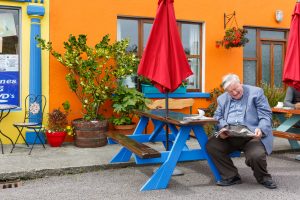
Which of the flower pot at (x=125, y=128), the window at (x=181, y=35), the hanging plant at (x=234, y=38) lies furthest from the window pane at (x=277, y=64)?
the flower pot at (x=125, y=128)

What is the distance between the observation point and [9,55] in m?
7.34

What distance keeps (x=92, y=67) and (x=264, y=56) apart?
4.97 metres

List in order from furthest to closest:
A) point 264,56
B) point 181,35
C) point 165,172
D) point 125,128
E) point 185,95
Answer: point 264,56
point 181,35
point 185,95
point 125,128
point 165,172

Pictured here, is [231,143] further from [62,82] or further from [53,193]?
[62,82]

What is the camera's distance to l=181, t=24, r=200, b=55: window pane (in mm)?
8914

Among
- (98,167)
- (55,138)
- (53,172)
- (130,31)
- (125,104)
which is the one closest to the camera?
(53,172)

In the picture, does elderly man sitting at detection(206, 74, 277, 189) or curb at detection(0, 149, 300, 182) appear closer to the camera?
elderly man sitting at detection(206, 74, 277, 189)

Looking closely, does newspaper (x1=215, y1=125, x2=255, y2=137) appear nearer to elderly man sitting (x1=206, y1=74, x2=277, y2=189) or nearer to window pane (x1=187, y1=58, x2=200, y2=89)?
elderly man sitting (x1=206, y1=74, x2=277, y2=189)

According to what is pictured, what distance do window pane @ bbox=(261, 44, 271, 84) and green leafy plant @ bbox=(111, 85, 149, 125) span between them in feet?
12.8

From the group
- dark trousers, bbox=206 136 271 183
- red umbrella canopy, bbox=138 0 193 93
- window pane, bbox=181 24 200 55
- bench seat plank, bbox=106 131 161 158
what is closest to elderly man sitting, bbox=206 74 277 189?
dark trousers, bbox=206 136 271 183

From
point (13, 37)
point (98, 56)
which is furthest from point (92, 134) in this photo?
point (13, 37)

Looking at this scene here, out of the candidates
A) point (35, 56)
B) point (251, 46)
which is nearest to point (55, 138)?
point (35, 56)

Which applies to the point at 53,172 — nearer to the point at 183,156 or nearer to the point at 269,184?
the point at 183,156

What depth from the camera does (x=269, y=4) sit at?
31.7ft
